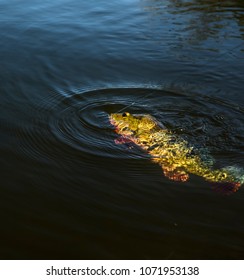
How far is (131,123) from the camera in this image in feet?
22.5

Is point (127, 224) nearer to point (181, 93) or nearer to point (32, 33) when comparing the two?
point (181, 93)

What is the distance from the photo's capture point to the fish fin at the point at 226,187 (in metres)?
5.46

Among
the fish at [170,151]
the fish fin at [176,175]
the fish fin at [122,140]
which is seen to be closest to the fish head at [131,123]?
the fish at [170,151]

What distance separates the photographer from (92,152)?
6176 millimetres

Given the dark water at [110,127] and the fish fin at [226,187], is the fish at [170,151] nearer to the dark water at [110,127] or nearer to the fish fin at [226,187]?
the fish fin at [226,187]

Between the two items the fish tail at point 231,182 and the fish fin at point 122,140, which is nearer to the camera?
the fish tail at point 231,182

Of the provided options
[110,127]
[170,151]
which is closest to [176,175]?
[170,151]

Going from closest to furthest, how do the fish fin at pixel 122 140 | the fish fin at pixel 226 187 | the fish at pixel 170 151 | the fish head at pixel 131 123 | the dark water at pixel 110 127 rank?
the dark water at pixel 110 127
the fish fin at pixel 226 187
the fish at pixel 170 151
the fish fin at pixel 122 140
the fish head at pixel 131 123

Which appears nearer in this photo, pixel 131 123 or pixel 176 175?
pixel 176 175

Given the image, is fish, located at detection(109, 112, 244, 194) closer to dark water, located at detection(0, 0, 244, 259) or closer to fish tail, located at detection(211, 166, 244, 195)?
fish tail, located at detection(211, 166, 244, 195)

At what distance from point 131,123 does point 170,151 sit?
970 millimetres

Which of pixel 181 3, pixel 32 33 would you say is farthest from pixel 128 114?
pixel 181 3

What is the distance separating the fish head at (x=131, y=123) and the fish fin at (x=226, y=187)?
170cm

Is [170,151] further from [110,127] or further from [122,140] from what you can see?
[110,127]
